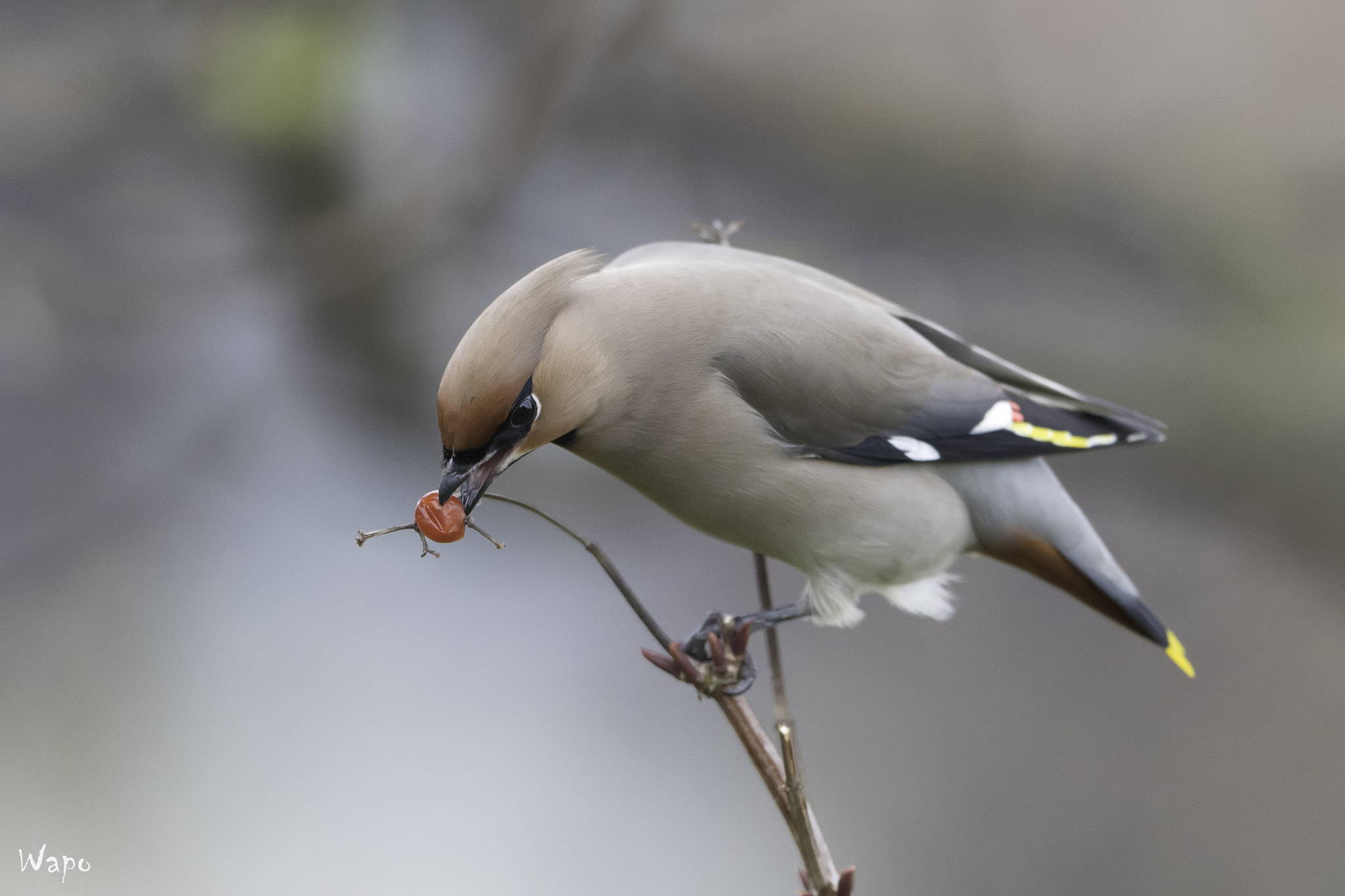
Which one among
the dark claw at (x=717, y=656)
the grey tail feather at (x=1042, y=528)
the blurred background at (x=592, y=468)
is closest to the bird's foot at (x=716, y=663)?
the dark claw at (x=717, y=656)

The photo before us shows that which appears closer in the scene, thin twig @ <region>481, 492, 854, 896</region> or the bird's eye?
thin twig @ <region>481, 492, 854, 896</region>

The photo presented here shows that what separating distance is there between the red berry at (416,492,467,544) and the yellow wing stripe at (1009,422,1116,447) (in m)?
1.02

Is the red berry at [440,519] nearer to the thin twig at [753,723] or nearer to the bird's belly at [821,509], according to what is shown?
the thin twig at [753,723]

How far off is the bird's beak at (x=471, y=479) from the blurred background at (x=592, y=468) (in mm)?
2775

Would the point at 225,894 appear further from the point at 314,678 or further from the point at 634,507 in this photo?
the point at 634,507

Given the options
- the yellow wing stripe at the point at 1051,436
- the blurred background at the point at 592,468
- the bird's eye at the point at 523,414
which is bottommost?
the blurred background at the point at 592,468

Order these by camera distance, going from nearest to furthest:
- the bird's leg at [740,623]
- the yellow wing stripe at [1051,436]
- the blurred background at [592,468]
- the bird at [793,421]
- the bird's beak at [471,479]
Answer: the bird's beak at [471,479] < the bird at [793,421] < the bird's leg at [740,623] < the yellow wing stripe at [1051,436] < the blurred background at [592,468]

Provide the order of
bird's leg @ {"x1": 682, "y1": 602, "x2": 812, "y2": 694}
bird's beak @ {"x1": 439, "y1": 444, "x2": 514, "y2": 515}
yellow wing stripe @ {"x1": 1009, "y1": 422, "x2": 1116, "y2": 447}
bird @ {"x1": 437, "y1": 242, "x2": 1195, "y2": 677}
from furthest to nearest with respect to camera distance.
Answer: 1. yellow wing stripe @ {"x1": 1009, "y1": 422, "x2": 1116, "y2": 447}
2. bird's leg @ {"x1": 682, "y1": 602, "x2": 812, "y2": 694}
3. bird @ {"x1": 437, "y1": 242, "x2": 1195, "y2": 677}
4. bird's beak @ {"x1": 439, "y1": 444, "x2": 514, "y2": 515}

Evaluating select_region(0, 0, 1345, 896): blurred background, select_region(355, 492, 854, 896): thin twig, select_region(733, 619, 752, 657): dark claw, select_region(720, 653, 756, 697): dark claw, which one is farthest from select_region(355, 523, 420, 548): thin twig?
select_region(0, 0, 1345, 896): blurred background

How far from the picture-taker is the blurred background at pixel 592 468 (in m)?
4.03

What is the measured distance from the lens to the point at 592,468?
425cm

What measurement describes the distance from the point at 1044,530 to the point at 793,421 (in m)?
0.49

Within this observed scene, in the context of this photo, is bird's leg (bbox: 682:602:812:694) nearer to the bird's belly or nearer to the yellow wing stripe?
the bird's belly

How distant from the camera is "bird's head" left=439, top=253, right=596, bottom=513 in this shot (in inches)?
54.1
